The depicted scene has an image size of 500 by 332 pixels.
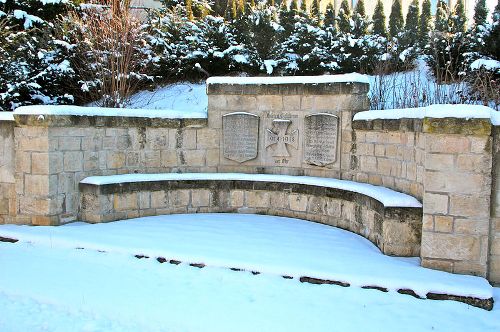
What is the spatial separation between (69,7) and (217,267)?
967 cm

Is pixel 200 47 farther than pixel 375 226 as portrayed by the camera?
Yes

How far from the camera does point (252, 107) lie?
742 centimetres

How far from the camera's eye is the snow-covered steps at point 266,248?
4168 mm

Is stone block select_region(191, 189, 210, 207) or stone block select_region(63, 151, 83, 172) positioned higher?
stone block select_region(63, 151, 83, 172)

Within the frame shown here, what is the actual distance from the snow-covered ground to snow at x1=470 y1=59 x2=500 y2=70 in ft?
18.6

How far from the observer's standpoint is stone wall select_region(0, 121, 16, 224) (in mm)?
6301

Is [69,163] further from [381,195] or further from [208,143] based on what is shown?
[381,195]

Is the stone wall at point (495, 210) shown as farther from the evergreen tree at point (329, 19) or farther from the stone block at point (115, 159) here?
the evergreen tree at point (329, 19)

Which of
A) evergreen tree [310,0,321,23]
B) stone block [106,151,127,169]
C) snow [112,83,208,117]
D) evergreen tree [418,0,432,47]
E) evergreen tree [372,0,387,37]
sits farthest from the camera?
evergreen tree [372,0,387,37]

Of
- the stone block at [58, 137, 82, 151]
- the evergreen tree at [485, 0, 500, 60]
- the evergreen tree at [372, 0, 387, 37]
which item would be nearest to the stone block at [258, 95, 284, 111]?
the stone block at [58, 137, 82, 151]

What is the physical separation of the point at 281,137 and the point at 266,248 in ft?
7.99

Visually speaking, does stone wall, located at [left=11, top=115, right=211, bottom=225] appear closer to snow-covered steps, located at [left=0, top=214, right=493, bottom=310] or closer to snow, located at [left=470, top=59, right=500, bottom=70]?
snow-covered steps, located at [left=0, top=214, right=493, bottom=310]

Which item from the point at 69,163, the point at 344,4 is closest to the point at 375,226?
the point at 69,163

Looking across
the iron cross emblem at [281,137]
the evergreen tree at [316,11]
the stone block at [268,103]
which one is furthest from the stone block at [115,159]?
the evergreen tree at [316,11]
